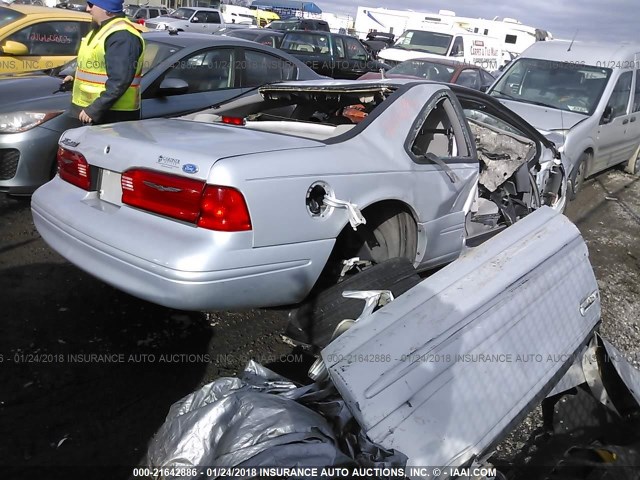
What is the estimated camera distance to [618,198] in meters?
7.67

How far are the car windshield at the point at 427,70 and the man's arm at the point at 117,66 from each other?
7.72 m

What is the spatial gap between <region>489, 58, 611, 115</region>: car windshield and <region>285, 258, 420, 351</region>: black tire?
5.23 meters

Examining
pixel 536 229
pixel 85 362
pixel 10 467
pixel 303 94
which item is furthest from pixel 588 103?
pixel 10 467

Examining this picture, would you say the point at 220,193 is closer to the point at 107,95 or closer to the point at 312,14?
the point at 107,95

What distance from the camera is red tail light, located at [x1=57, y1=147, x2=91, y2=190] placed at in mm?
2953

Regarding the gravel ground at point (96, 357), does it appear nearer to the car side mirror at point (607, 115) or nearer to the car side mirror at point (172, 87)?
the car side mirror at point (172, 87)

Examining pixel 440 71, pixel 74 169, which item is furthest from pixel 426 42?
pixel 74 169

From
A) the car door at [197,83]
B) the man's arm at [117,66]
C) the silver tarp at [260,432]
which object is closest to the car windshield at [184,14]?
the car door at [197,83]

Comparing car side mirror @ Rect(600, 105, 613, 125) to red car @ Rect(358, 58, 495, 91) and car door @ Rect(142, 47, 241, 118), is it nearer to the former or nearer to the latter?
red car @ Rect(358, 58, 495, 91)

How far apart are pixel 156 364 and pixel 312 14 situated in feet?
123

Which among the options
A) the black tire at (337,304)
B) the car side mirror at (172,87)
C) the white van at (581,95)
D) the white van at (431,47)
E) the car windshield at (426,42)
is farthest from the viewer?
the car windshield at (426,42)

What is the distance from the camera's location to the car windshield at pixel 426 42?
15.7 metres

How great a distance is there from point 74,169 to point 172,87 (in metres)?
1.93

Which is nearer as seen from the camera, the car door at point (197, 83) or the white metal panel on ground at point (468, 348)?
the white metal panel on ground at point (468, 348)
